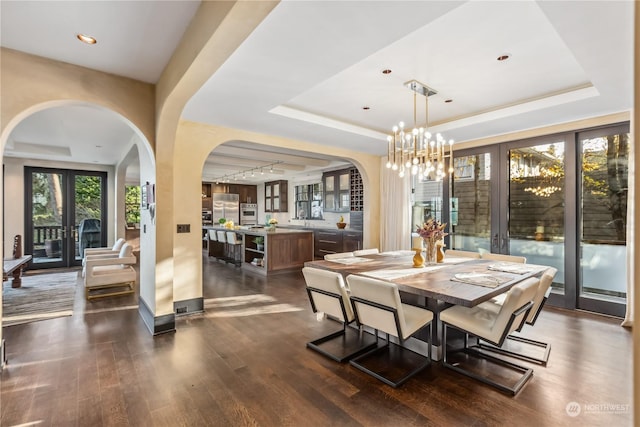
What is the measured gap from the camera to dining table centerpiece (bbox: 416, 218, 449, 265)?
3396mm

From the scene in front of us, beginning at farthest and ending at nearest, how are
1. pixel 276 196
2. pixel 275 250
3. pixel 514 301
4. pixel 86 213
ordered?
pixel 276 196, pixel 86 213, pixel 275 250, pixel 514 301

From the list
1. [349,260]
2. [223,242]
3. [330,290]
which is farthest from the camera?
[223,242]

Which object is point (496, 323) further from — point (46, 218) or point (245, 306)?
point (46, 218)

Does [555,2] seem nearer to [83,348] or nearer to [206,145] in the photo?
[206,145]

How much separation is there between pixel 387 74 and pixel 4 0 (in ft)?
9.61

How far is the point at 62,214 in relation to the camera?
719 cm

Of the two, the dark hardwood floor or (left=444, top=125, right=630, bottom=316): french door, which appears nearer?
the dark hardwood floor

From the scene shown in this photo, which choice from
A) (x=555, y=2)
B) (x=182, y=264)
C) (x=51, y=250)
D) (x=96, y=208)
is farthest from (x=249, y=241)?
(x=555, y=2)

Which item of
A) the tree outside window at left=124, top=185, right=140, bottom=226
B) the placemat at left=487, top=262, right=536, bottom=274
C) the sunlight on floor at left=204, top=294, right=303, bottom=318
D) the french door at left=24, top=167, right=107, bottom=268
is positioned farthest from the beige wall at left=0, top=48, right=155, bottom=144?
the tree outside window at left=124, top=185, right=140, bottom=226

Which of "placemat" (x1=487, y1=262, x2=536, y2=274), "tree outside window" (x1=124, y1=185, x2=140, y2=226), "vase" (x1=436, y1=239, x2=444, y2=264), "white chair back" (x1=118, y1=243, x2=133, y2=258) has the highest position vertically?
"tree outside window" (x1=124, y1=185, x2=140, y2=226)

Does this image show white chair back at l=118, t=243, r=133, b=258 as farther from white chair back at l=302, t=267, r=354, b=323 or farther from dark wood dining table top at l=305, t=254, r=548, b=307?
Answer: white chair back at l=302, t=267, r=354, b=323

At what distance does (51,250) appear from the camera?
23.3ft

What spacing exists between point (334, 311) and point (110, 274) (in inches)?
162

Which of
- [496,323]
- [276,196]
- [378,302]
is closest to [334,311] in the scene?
[378,302]
